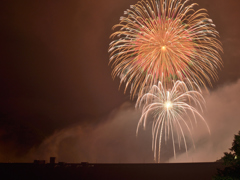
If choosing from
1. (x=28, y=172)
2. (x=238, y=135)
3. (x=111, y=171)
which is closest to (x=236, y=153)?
(x=238, y=135)

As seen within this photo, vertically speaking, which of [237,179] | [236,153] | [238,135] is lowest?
[237,179]

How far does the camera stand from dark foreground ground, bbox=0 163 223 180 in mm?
24797

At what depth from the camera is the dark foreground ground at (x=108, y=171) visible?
24.8 meters

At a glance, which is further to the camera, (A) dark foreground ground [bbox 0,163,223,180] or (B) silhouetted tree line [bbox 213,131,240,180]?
(A) dark foreground ground [bbox 0,163,223,180]

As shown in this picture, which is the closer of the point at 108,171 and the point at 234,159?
the point at 234,159

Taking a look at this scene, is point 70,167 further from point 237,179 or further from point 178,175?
point 237,179

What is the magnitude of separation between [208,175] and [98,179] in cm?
1209

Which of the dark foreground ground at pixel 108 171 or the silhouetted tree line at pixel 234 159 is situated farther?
the dark foreground ground at pixel 108 171

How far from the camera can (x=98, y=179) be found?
85.7 ft

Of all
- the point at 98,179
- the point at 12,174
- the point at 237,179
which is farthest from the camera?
the point at 98,179

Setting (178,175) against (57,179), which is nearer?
(57,179)

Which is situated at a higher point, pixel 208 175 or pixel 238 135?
pixel 238 135

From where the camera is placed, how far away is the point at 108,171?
89.0ft

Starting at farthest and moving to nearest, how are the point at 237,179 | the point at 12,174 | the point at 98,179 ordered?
the point at 98,179 < the point at 12,174 < the point at 237,179
